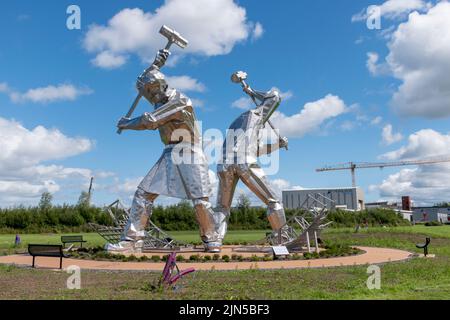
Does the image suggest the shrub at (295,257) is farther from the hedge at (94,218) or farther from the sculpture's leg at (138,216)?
→ the hedge at (94,218)

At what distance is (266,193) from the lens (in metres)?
16.7

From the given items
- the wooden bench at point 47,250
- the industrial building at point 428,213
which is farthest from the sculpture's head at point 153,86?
the industrial building at point 428,213

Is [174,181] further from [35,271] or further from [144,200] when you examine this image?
[35,271]

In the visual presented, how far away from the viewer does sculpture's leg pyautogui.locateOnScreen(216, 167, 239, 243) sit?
17000 millimetres

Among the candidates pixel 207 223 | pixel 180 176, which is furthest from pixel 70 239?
pixel 207 223

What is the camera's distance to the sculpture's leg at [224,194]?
17.0 metres

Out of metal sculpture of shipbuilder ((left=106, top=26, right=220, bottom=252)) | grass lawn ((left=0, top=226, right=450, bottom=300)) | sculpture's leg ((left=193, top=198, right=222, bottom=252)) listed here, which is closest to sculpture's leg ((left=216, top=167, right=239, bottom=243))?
sculpture's leg ((left=193, top=198, right=222, bottom=252))

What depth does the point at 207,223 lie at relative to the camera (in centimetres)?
1555

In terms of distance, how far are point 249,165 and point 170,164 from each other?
3.04 m

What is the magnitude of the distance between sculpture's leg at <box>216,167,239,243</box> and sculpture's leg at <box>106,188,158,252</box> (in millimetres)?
2883

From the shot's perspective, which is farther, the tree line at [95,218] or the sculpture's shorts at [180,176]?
the tree line at [95,218]

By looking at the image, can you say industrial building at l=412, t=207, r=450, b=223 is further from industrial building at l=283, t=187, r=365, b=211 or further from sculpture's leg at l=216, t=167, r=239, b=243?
sculpture's leg at l=216, t=167, r=239, b=243
